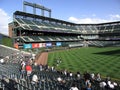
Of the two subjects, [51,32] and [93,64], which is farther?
[51,32]

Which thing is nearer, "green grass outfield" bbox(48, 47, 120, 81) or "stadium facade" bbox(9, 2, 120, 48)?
"green grass outfield" bbox(48, 47, 120, 81)

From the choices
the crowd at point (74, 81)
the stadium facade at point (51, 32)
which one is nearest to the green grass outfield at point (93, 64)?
A: the crowd at point (74, 81)

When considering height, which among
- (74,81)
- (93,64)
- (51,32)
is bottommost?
(93,64)

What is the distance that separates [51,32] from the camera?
88438 mm

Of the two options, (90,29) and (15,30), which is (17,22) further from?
(90,29)

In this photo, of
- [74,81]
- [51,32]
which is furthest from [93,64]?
[51,32]

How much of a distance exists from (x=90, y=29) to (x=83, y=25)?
5.56m

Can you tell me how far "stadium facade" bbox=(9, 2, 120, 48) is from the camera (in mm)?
71800

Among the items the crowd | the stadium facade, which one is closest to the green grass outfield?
the crowd

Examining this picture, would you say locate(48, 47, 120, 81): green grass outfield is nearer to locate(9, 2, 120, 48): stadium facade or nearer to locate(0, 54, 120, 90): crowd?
locate(0, 54, 120, 90): crowd

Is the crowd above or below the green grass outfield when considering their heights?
above

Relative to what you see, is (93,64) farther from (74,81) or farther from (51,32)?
(51,32)

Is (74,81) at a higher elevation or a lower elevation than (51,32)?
lower

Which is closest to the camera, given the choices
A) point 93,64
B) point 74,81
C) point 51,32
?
point 74,81
